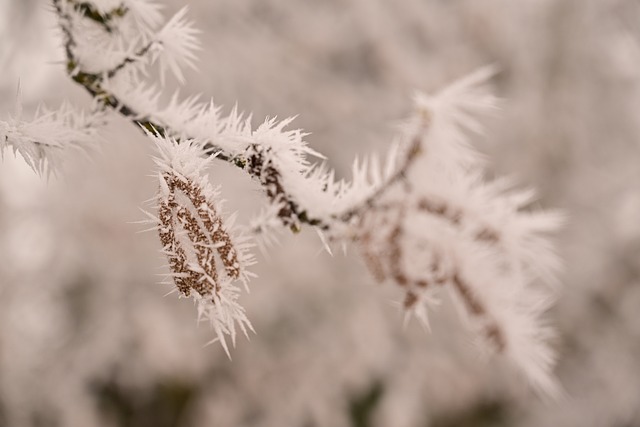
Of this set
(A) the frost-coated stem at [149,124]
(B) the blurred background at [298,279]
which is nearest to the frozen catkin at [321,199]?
(A) the frost-coated stem at [149,124]

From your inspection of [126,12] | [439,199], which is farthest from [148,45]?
[439,199]

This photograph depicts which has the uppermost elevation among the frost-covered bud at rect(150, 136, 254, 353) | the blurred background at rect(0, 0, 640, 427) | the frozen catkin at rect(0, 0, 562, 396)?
the blurred background at rect(0, 0, 640, 427)

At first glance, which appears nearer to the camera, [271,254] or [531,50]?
[271,254]

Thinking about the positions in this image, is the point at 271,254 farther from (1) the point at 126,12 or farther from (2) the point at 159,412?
(1) the point at 126,12

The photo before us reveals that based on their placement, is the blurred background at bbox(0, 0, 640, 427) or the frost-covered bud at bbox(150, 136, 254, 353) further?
the blurred background at bbox(0, 0, 640, 427)

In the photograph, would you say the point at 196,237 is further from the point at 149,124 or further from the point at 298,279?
the point at 298,279

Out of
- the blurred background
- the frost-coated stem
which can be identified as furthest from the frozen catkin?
the blurred background

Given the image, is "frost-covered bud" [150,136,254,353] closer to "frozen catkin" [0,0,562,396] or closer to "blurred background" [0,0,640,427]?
"frozen catkin" [0,0,562,396]

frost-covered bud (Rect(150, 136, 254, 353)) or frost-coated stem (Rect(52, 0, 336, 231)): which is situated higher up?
frost-coated stem (Rect(52, 0, 336, 231))
